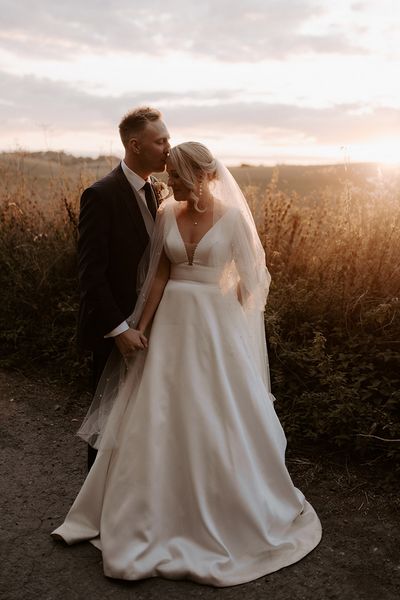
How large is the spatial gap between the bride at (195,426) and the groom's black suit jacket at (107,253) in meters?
0.16

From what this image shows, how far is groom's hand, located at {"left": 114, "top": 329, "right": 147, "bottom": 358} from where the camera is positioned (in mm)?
3584

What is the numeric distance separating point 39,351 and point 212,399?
11.9 ft

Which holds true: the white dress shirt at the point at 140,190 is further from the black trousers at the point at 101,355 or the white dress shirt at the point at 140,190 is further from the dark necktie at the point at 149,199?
the black trousers at the point at 101,355

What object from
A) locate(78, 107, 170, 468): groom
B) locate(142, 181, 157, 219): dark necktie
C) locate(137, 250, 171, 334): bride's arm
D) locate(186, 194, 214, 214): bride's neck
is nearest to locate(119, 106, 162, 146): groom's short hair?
locate(78, 107, 170, 468): groom

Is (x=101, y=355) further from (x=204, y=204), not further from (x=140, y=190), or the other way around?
(x=204, y=204)

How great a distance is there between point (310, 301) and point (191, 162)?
2.40 m

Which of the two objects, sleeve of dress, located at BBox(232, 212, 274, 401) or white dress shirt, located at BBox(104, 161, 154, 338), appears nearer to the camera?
sleeve of dress, located at BBox(232, 212, 274, 401)

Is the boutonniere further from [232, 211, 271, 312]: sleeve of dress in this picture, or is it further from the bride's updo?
[232, 211, 271, 312]: sleeve of dress

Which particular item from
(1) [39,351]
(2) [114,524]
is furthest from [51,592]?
(1) [39,351]

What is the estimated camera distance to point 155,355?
3.52 meters

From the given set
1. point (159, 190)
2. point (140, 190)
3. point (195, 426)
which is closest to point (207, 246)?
point (140, 190)

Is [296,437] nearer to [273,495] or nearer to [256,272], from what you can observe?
[273,495]

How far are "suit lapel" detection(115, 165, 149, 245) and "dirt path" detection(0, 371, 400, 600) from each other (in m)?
1.82

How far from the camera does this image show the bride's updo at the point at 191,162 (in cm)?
344
